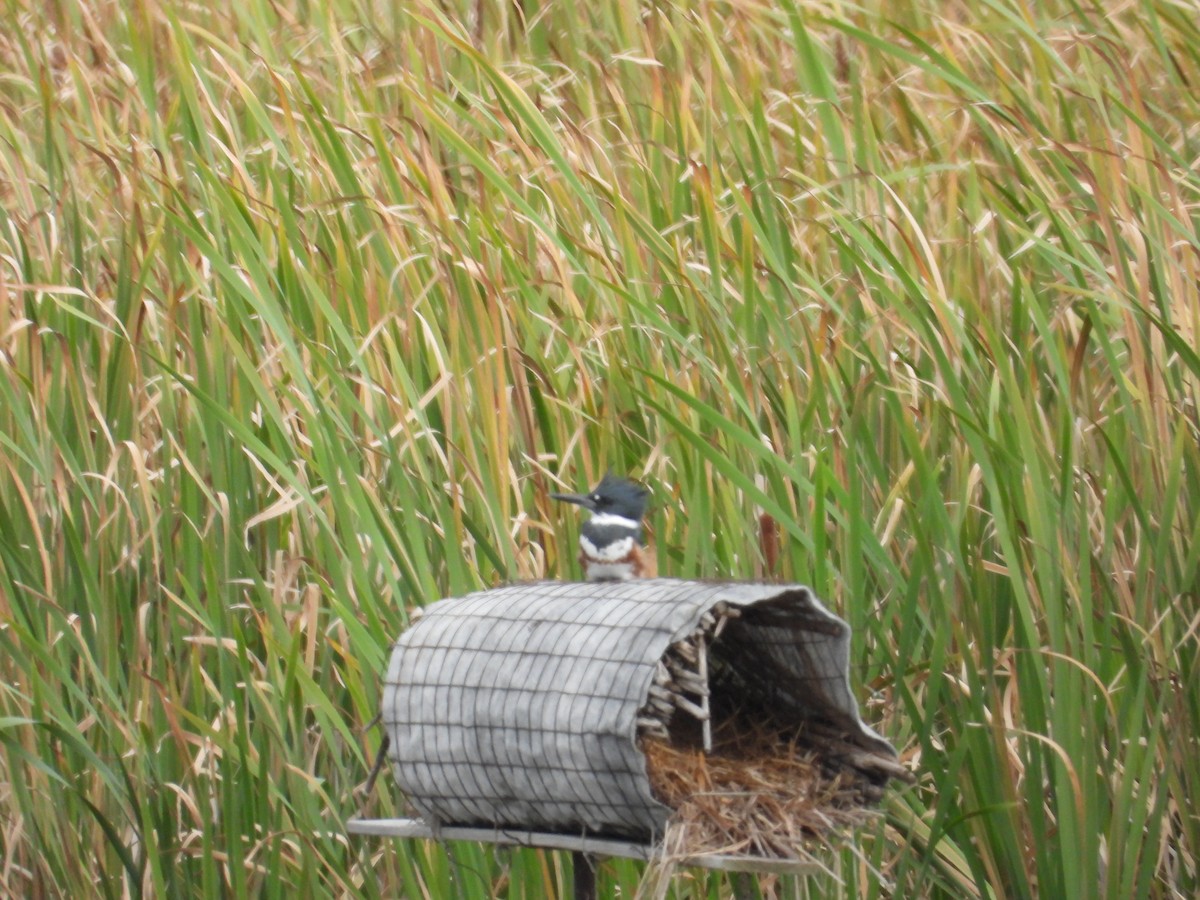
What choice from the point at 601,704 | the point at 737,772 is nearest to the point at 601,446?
the point at 737,772

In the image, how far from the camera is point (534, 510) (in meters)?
2.86

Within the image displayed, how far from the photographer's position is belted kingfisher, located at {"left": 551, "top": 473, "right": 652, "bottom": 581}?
7.63 feet

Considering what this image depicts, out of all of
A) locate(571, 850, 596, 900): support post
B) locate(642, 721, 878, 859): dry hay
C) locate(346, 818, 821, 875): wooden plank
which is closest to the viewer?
locate(346, 818, 821, 875): wooden plank

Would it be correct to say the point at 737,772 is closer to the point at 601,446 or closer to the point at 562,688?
the point at 562,688

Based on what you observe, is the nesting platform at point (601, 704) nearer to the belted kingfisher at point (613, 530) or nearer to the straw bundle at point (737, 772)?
the straw bundle at point (737, 772)

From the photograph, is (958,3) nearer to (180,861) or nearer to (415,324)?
(415,324)

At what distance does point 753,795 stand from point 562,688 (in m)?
0.27

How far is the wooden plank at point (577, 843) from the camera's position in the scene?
1.76 metres

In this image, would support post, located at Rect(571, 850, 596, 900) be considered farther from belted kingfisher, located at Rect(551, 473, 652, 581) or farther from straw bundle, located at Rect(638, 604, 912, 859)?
belted kingfisher, located at Rect(551, 473, 652, 581)

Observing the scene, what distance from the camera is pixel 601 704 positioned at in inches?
71.9

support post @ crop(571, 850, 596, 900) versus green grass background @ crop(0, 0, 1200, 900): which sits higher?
green grass background @ crop(0, 0, 1200, 900)

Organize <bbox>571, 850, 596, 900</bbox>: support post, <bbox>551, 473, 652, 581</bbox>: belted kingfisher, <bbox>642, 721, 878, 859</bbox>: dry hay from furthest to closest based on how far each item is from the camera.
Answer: <bbox>551, 473, 652, 581</bbox>: belted kingfisher < <bbox>571, 850, 596, 900</bbox>: support post < <bbox>642, 721, 878, 859</bbox>: dry hay

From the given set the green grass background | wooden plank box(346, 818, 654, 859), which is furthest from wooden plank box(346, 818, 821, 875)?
the green grass background

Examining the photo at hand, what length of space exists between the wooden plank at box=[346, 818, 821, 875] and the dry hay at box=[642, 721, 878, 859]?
0.04 meters
